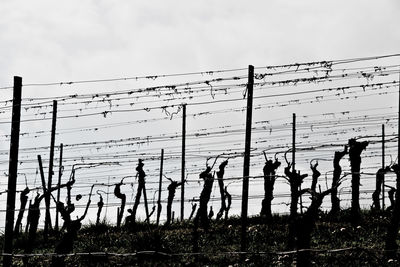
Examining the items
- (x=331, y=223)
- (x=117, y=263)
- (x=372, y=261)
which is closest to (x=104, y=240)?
(x=117, y=263)

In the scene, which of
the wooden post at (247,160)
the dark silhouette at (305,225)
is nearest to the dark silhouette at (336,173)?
the wooden post at (247,160)

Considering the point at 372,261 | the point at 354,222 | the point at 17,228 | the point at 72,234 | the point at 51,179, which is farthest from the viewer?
the point at 17,228

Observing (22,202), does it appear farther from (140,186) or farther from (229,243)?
(229,243)

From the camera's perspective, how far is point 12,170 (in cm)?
1398

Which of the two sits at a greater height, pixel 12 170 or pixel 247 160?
pixel 247 160

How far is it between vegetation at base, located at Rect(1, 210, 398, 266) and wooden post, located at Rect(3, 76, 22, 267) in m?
2.72

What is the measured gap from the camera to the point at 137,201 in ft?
80.4

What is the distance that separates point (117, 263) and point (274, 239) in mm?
4255

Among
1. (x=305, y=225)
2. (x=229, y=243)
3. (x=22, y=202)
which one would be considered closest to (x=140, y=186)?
(x=22, y=202)

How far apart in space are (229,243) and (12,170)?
657cm

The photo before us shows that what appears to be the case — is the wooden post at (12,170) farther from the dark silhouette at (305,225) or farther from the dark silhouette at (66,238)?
the dark silhouette at (305,225)

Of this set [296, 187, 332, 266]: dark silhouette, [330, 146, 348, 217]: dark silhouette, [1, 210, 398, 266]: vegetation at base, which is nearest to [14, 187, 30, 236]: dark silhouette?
[1, 210, 398, 266]: vegetation at base

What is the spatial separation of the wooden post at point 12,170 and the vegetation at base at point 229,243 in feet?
8.92

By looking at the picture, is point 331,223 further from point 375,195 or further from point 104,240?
point 104,240
